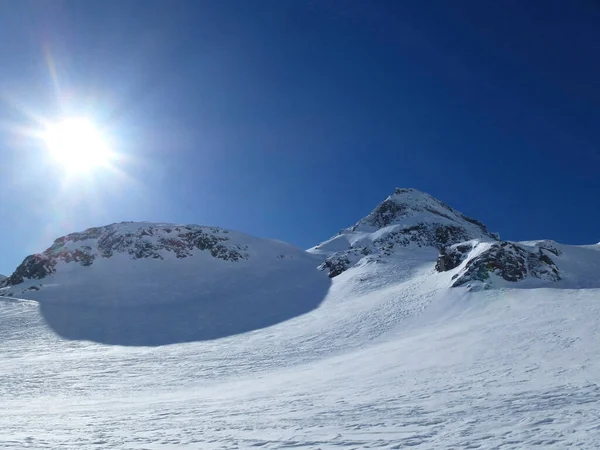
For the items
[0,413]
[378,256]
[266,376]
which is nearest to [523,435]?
[266,376]

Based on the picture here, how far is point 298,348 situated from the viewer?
25469 mm

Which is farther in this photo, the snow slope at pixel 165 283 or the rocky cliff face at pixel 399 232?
the rocky cliff face at pixel 399 232

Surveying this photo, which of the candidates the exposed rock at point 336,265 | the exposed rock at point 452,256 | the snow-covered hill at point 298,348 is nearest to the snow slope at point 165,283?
the snow-covered hill at point 298,348

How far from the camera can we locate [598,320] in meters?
19.5

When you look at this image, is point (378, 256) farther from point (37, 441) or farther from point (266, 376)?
point (37, 441)

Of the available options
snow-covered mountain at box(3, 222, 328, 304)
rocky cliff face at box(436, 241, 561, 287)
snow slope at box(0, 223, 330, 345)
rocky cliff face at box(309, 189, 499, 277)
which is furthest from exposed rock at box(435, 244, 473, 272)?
snow-covered mountain at box(3, 222, 328, 304)

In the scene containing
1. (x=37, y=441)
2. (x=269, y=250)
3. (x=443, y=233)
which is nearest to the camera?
(x=37, y=441)

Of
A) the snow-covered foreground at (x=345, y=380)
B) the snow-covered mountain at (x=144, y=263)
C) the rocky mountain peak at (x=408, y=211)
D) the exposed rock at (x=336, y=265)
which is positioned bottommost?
the snow-covered foreground at (x=345, y=380)

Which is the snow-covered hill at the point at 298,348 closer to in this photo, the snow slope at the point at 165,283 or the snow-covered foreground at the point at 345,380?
the snow-covered foreground at the point at 345,380

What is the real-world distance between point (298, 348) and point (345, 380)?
368 inches

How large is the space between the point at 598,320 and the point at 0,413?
25.8 meters

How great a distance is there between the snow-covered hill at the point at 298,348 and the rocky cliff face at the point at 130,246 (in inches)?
13.0

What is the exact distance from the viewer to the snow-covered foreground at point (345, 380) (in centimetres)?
942

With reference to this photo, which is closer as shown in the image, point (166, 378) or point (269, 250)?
point (166, 378)
